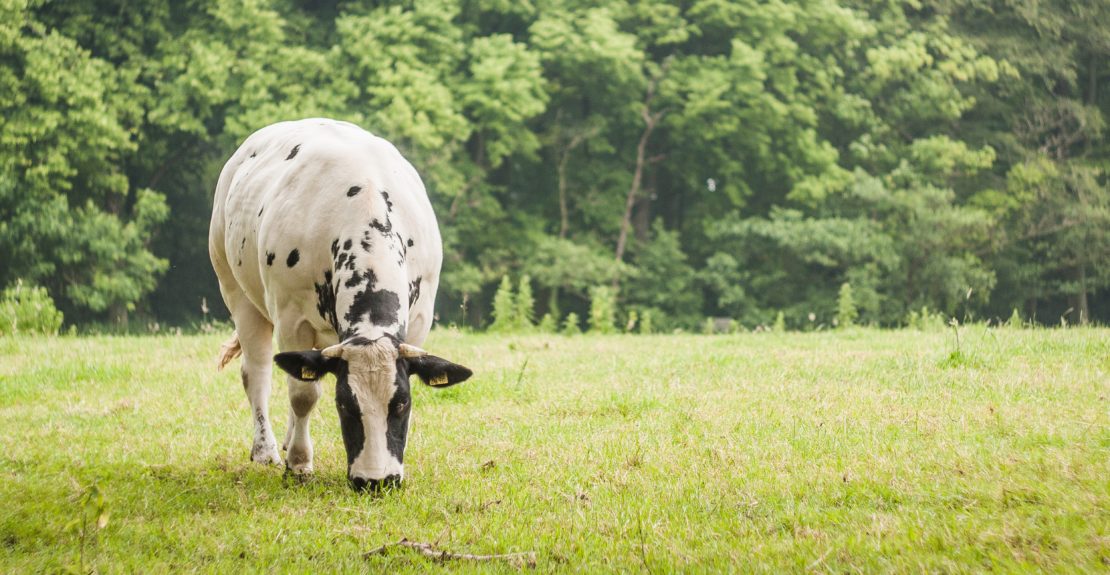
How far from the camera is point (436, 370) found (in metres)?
5.30

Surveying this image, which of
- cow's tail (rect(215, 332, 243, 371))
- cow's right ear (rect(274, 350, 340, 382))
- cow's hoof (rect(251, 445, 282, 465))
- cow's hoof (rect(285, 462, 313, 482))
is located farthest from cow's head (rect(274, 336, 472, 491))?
cow's tail (rect(215, 332, 243, 371))

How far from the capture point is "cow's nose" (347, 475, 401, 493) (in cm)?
514

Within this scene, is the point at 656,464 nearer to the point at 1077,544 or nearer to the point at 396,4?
the point at 1077,544

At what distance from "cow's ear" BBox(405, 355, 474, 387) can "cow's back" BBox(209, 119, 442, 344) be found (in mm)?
351

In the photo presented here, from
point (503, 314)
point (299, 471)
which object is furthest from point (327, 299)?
point (503, 314)

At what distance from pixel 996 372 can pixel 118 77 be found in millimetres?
23081

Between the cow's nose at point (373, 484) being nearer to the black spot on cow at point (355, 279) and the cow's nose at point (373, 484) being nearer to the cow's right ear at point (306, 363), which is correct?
the cow's right ear at point (306, 363)

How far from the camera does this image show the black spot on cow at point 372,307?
533 cm

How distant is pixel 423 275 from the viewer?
600 centimetres

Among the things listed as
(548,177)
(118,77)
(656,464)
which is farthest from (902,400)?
(548,177)

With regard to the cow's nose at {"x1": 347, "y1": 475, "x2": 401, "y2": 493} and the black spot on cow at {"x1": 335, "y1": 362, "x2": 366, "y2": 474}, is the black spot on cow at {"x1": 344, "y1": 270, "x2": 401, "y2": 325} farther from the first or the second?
the cow's nose at {"x1": 347, "y1": 475, "x2": 401, "y2": 493}

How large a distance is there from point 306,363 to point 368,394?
36 centimetres

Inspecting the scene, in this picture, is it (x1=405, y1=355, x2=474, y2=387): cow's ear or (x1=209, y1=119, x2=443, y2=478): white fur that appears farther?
(x1=209, y1=119, x2=443, y2=478): white fur

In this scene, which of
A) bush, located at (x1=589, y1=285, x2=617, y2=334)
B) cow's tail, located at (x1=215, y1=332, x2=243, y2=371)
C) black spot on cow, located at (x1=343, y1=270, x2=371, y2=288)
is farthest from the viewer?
bush, located at (x1=589, y1=285, x2=617, y2=334)
